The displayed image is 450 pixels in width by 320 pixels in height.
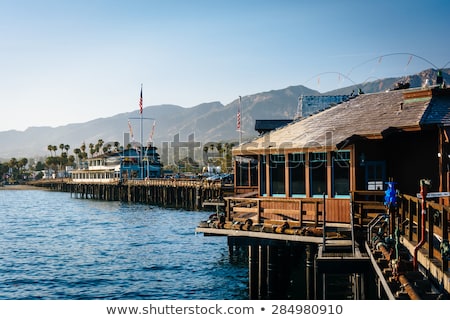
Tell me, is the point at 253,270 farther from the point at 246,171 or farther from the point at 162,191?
the point at 162,191

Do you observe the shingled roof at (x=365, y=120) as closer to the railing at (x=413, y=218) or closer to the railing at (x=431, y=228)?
the railing at (x=413, y=218)

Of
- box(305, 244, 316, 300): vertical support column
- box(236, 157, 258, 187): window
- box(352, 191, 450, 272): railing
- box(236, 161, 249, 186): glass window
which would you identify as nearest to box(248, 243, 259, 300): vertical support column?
box(305, 244, 316, 300): vertical support column

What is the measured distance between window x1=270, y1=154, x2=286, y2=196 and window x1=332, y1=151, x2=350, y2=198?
236cm

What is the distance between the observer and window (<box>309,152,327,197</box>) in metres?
21.4

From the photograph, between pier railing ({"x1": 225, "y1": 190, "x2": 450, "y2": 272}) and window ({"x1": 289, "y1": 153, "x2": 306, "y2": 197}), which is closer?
pier railing ({"x1": 225, "y1": 190, "x2": 450, "y2": 272})

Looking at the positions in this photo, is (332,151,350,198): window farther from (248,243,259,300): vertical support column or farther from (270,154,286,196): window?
(248,243,259,300): vertical support column

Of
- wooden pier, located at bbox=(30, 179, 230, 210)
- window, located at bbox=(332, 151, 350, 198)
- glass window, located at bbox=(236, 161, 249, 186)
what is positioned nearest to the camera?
window, located at bbox=(332, 151, 350, 198)

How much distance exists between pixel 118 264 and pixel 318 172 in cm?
1560

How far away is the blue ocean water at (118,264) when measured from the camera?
25.4 meters

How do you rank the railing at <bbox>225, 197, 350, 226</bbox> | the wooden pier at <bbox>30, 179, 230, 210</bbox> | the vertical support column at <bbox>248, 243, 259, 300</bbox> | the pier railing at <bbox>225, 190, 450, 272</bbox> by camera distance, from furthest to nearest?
the wooden pier at <bbox>30, 179, 230, 210</bbox>, the vertical support column at <bbox>248, 243, 259, 300</bbox>, the railing at <bbox>225, 197, 350, 226</bbox>, the pier railing at <bbox>225, 190, 450, 272</bbox>

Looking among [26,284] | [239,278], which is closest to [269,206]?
[239,278]

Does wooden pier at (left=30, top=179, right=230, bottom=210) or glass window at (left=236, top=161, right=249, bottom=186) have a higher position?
glass window at (left=236, top=161, right=249, bottom=186)

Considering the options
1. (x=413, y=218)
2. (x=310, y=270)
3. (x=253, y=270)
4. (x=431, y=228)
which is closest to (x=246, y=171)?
(x=253, y=270)
